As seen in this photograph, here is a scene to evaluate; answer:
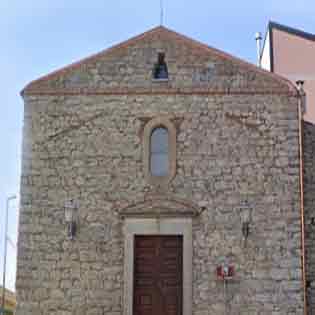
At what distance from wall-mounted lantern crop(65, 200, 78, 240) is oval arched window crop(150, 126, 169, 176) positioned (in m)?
1.76

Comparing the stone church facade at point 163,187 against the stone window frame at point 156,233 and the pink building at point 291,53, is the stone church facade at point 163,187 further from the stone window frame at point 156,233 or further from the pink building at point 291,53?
the pink building at point 291,53

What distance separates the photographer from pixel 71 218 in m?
13.9

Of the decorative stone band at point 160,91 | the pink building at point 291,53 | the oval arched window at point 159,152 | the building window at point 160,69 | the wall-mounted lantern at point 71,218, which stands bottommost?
the wall-mounted lantern at point 71,218

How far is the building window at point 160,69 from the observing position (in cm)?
1467

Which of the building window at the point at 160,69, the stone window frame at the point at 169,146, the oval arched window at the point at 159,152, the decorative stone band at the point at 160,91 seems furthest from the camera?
the building window at the point at 160,69

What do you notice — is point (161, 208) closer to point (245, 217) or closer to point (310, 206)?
point (245, 217)

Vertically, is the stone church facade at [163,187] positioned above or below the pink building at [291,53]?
below

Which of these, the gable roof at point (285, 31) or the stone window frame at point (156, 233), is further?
the gable roof at point (285, 31)

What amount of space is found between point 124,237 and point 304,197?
12.5 ft

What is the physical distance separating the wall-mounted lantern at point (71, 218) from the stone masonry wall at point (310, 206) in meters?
4.74

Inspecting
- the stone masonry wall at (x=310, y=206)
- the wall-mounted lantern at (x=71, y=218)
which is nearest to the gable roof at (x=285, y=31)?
the stone masonry wall at (x=310, y=206)

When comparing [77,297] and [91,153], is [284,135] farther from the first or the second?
[77,297]

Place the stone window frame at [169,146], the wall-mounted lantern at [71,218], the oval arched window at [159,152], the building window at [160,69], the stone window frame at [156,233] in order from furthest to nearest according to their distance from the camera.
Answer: the building window at [160,69] < the oval arched window at [159,152] < the stone window frame at [169,146] < the wall-mounted lantern at [71,218] < the stone window frame at [156,233]

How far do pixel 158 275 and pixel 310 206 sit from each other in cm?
346
